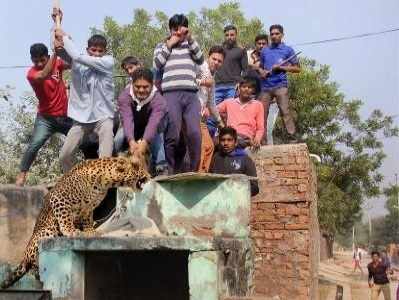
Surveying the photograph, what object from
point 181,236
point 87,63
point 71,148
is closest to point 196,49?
point 87,63

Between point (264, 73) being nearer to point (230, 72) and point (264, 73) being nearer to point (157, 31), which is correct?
point (230, 72)

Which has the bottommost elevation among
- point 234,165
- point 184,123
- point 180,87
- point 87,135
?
point 234,165

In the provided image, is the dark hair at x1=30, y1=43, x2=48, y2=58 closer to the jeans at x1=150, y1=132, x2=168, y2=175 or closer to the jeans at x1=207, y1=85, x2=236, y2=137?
the jeans at x1=150, y1=132, x2=168, y2=175

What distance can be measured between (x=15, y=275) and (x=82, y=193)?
2.99 ft

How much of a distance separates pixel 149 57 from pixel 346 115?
651 cm

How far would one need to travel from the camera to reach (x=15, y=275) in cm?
545

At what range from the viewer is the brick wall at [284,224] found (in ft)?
26.2

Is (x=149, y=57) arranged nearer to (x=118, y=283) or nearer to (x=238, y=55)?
(x=238, y=55)

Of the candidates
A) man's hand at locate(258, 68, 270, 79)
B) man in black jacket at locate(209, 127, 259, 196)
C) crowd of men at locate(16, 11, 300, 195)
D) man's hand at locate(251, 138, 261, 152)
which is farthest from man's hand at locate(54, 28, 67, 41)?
man's hand at locate(258, 68, 270, 79)

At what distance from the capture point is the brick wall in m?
7.98

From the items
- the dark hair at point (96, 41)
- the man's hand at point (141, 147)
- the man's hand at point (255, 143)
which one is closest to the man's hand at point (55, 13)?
the dark hair at point (96, 41)

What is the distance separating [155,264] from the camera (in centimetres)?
626

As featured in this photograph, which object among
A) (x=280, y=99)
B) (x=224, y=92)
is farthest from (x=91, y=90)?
(x=280, y=99)

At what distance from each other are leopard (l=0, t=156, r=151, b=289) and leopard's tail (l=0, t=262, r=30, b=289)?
0.12 feet
